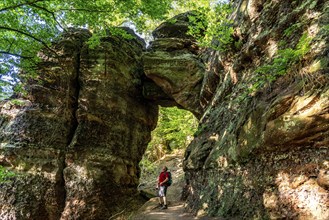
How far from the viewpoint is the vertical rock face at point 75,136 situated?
10.3 meters

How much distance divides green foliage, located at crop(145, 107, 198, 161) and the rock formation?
3476 millimetres

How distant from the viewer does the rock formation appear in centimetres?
424

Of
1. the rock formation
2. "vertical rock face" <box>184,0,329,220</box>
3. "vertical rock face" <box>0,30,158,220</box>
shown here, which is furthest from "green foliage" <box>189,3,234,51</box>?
"vertical rock face" <box>0,30,158,220</box>

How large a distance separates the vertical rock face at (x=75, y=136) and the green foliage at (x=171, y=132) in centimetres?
454

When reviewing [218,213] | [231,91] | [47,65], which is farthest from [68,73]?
[218,213]

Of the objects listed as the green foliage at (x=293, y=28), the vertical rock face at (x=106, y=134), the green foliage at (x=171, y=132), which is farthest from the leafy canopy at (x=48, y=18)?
the green foliage at (x=171, y=132)

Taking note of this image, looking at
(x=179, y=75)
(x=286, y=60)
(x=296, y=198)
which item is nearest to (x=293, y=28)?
(x=286, y=60)

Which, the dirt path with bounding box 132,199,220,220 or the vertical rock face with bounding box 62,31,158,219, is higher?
the vertical rock face with bounding box 62,31,158,219

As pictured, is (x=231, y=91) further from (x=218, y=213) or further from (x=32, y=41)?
(x=32, y=41)

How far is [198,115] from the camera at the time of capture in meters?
12.6

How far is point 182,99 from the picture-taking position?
12625 mm

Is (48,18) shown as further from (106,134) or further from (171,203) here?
(171,203)

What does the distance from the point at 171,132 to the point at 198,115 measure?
9015 millimetres

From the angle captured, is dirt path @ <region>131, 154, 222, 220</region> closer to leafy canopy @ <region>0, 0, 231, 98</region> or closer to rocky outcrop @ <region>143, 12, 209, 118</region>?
rocky outcrop @ <region>143, 12, 209, 118</region>
